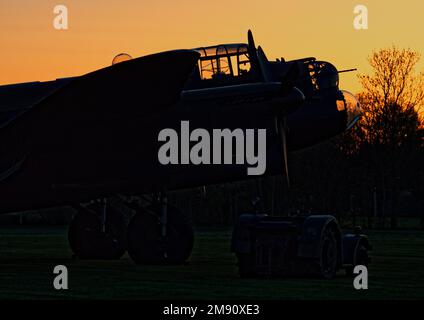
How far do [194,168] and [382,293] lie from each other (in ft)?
29.7

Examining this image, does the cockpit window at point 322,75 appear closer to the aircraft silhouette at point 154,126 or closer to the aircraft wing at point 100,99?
the aircraft silhouette at point 154,126

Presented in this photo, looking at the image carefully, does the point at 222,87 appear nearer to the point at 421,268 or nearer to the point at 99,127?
the point at 99,127

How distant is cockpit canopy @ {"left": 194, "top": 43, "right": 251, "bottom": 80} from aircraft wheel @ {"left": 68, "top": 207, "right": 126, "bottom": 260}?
21.5 feet

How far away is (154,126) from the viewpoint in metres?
28.8

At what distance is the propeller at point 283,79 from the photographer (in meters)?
27.9

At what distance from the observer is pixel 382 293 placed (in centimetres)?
2134

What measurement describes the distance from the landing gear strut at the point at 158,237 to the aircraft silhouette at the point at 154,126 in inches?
1.1

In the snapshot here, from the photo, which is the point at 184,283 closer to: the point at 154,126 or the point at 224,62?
the point at 154,126

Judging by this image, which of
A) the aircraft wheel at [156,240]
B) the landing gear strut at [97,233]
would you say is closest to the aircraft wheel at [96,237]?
the landing gear strut at [97,233]

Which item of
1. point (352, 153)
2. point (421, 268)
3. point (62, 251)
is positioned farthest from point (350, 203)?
point (421, 268)

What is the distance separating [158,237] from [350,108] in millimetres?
6749

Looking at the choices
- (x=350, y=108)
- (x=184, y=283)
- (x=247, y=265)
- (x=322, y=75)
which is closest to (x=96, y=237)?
(x=322, y=75)

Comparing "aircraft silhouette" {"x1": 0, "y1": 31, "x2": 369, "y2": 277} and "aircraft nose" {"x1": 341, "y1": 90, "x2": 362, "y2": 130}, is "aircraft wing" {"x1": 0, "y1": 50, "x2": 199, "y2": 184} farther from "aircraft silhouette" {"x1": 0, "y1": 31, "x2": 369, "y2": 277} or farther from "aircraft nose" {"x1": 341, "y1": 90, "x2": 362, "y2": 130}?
"aircraft nose" {"x1": 341, "y1": 90, "x2": 362, "y2": 130}
